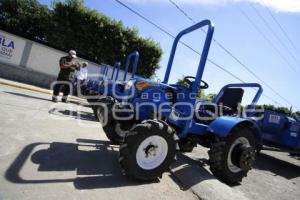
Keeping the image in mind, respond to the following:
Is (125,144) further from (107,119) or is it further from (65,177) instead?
(107,119)

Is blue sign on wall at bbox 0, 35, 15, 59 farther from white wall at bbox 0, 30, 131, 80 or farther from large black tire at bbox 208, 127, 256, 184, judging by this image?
large black tire at bbox 208, 127, 256, 184

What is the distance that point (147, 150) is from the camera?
3.87 m

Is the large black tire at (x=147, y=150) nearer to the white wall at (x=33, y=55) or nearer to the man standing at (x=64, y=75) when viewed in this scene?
the man standing at (x=64, y=75)

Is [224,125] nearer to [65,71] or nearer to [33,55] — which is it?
[65,71]

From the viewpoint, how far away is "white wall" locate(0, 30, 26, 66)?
15570mm

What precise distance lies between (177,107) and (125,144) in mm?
1605

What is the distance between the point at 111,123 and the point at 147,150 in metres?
1.56

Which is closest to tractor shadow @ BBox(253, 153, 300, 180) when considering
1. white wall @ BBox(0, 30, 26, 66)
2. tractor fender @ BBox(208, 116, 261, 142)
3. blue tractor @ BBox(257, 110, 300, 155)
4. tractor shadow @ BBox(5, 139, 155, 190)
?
blue tractor @ BBox(257, 110, 300, 155)

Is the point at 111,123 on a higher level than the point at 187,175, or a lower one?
higher

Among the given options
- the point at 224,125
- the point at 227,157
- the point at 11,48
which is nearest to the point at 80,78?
the point at 11,48

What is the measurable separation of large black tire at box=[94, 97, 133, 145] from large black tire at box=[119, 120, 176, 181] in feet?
3.69

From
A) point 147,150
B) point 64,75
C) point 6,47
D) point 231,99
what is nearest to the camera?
point 147,150

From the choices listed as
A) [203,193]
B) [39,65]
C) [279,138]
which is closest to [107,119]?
[203,193]

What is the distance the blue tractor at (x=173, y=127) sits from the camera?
13.0 feet
